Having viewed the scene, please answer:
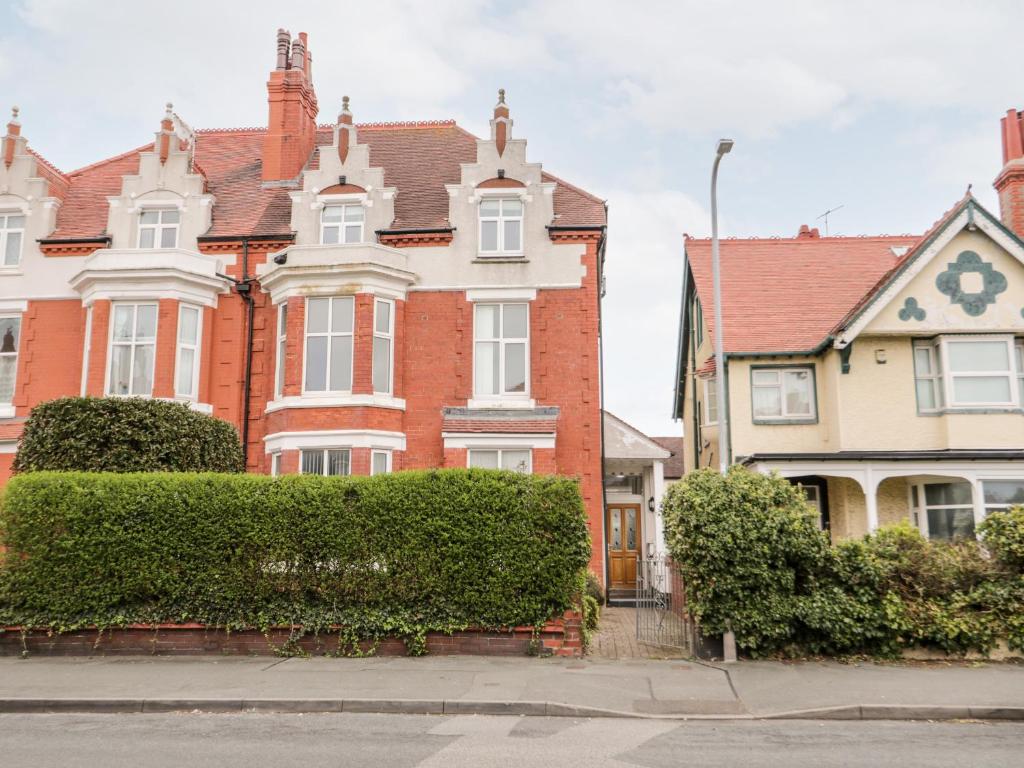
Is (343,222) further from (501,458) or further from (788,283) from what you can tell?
(788,283)

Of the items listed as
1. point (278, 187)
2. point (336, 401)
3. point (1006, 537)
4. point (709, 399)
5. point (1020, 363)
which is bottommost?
point (1006, 537)

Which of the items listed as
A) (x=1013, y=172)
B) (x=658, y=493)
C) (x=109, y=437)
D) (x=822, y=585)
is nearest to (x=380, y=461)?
(x=109, y=437)

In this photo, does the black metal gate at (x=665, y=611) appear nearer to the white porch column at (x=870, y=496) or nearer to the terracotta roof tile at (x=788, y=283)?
the white porch column at (x=870, y=496)

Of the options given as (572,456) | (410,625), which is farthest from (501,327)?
(410,625)

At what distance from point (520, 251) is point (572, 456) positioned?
507cm

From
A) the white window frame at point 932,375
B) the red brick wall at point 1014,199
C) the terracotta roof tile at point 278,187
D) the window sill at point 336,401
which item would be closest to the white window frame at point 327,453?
the window sill at point 336,401

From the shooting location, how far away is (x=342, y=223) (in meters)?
21.1

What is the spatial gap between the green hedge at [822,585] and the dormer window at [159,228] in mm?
15029

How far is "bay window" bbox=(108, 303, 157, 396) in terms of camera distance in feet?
64.3

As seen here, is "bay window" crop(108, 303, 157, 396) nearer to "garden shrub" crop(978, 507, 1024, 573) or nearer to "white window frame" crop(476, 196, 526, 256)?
"white window frame" crop(476, 196, 526, 256)

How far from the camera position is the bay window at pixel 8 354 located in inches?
808

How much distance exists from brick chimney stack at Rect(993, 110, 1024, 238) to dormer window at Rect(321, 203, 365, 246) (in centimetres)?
1697

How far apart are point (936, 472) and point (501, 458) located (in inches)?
367

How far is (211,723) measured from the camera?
9242mm
